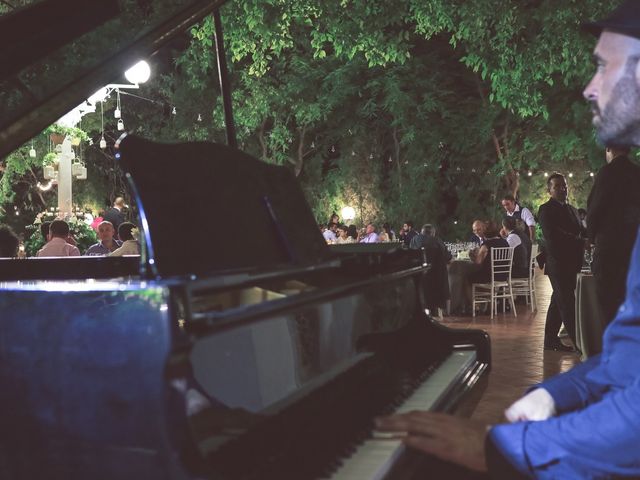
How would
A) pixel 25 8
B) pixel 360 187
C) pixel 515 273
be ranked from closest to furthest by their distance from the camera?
pixel 25 8
pixel 515 273
pixel 360 187

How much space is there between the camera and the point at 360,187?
937 inches

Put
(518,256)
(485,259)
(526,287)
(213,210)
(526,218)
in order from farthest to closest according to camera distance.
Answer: (526,218), (526,287), (518,256), (485,259), (213,210)

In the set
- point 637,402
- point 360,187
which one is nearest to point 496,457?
point 637,402

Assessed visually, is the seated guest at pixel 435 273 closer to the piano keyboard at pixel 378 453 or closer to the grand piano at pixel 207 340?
the grand piano at pixel 207 340

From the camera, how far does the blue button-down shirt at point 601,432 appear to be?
139cm

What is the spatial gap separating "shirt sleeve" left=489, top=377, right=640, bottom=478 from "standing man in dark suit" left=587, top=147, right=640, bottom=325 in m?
4.05

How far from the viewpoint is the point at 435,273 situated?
8.98 meters

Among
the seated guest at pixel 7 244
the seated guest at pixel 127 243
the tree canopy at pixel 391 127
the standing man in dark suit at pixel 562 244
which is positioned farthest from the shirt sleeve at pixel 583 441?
the tree canopy at pixel 391 127

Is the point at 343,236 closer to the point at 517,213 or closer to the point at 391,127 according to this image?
the point at 517,213

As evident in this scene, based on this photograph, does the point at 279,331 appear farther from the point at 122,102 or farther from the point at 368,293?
the point at 122,102

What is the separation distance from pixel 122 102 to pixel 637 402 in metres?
26.7

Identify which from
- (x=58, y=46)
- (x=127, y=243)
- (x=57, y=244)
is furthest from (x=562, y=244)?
(x=58, y=46)

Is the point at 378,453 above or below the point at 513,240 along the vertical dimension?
below

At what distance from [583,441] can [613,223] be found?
4226 mm
